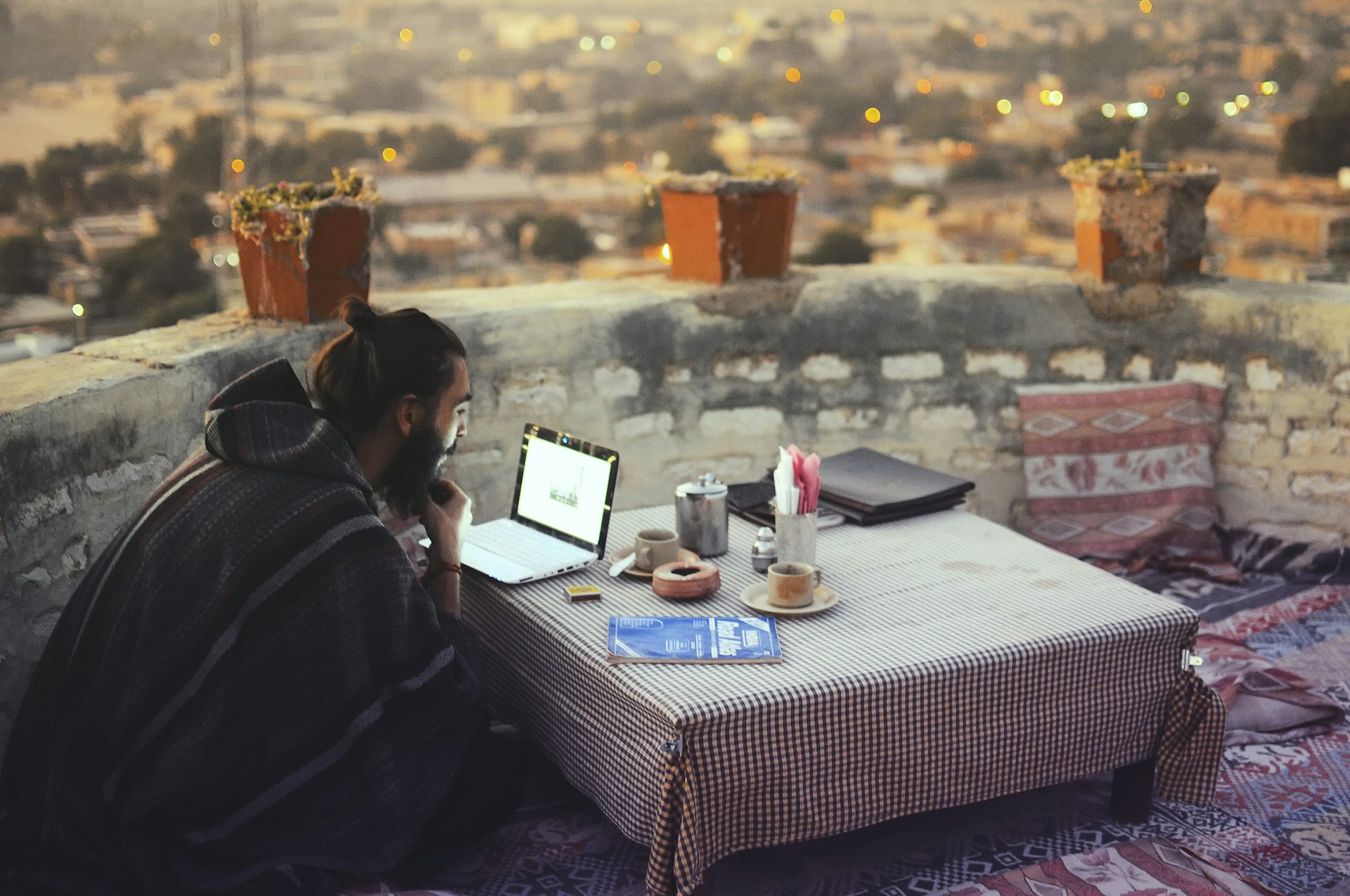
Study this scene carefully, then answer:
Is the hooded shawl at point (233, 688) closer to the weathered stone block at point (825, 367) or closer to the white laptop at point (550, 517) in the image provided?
the white laptop at point (550, 517)

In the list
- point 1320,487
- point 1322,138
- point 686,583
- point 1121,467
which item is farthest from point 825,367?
point 1322,138

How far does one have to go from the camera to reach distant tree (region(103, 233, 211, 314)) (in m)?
5.21

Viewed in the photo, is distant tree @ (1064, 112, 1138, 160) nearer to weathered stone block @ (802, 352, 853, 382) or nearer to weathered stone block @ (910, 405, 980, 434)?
weathered stone block @ (910, 405, 980, 434)

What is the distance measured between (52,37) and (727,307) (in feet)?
10.8

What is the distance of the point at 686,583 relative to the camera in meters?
2.59

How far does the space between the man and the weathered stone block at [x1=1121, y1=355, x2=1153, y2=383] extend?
3.03 metres

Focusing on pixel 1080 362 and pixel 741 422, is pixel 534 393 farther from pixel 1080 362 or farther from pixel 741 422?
pixel 1080 362

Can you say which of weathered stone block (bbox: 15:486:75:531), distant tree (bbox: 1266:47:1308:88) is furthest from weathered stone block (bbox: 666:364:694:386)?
distant tree (bbox: 1266:47:1308:88)

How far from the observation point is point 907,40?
684 centimetres

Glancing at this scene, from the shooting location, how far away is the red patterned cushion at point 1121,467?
436 centimetres

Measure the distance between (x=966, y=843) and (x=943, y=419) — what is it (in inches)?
83.0

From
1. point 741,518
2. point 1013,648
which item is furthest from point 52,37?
point 1013,648

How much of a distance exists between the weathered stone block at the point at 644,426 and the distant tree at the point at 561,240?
4.33 feet

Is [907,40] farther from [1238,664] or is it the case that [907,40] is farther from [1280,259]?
[1238,664]
